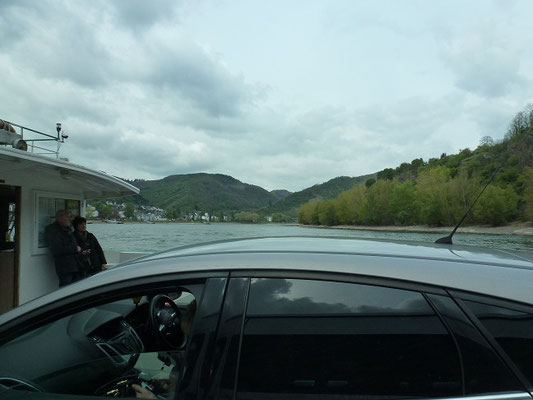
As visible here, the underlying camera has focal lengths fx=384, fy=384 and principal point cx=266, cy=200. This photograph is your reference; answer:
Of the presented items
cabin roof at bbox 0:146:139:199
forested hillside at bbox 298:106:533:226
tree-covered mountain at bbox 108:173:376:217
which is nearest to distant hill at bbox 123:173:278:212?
tree-covered mountain at bbox 108:173:376:217

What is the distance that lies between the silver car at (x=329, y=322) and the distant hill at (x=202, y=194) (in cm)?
8527

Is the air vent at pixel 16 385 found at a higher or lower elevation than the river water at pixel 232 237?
higher

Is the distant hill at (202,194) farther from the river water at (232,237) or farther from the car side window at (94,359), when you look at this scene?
the car side window at (94,359)

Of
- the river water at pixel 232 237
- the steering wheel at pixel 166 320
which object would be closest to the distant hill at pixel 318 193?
the river water at pixel 232 237

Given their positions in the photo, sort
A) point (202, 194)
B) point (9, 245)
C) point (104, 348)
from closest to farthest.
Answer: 1. point (104, 348)
2. point (9, 245)
3. point (202, 194)

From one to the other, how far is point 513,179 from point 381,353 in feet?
218

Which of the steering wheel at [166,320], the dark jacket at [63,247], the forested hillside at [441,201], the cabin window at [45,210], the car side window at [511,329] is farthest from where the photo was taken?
the forested hillside at [441,201]

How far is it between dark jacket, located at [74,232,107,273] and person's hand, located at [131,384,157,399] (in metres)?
5.28

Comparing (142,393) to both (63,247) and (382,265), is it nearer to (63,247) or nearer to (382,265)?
(382,265)

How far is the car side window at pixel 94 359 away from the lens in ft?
4.43

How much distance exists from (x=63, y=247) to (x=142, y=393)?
4.99m

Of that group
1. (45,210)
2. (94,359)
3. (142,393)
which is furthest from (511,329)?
(45,210)

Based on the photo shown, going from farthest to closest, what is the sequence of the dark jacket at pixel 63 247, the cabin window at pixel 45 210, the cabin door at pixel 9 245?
the cabin window at pixel 45 210 → the cabin door at pixel 9 245 → the dark jacket at pixel 63 247

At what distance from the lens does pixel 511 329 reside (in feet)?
3.45
